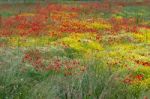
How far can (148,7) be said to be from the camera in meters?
46.3

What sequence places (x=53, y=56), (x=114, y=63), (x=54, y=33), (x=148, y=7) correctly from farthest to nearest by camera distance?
(x=148, y=7) → (x=54, y=33) → (x=53, y=56) → (x=114, y=63)

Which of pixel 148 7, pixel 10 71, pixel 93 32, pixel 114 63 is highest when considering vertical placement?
pixel 10 71

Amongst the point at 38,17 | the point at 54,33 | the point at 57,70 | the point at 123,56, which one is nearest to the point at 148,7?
the point at 38,17

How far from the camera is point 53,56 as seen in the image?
1966 centimetres

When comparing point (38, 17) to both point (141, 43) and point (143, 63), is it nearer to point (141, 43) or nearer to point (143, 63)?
point (141, 43)

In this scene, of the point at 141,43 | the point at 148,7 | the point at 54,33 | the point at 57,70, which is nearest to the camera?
the point at 57,70

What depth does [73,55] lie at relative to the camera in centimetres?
2103

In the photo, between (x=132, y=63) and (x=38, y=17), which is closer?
(x=132, y=63)

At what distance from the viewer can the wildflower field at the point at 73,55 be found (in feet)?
45.1

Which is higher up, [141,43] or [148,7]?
[141,43]

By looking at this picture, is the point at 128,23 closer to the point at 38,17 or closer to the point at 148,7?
the point at 38,17

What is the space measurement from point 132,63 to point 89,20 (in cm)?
1396

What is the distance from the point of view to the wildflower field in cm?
1375

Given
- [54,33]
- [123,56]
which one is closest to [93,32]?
[54,33]
